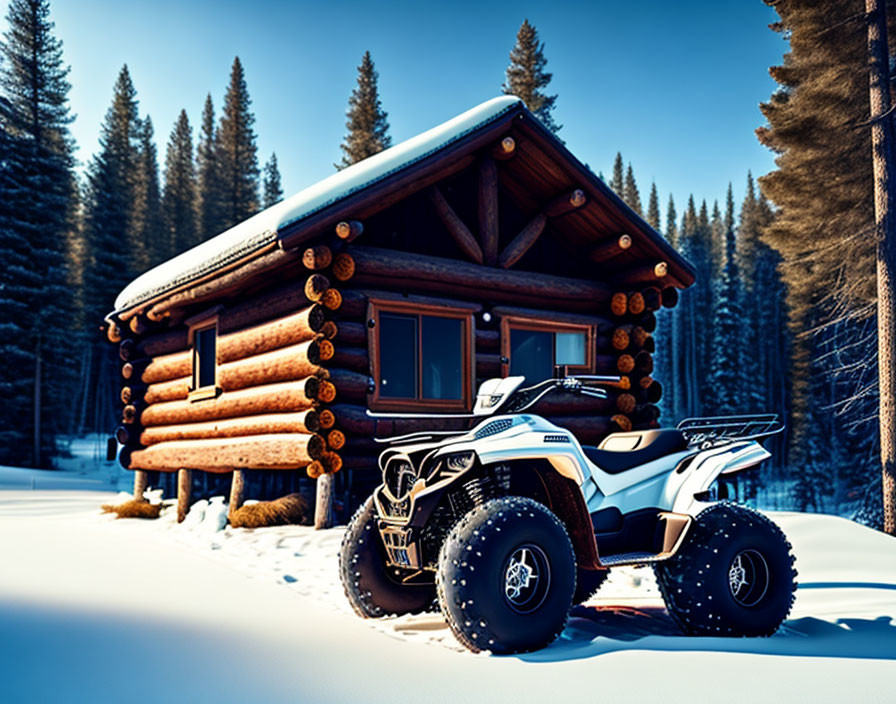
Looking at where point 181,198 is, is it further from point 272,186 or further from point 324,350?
point 324,350

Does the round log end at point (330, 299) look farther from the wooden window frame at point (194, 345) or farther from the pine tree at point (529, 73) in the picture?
the pine tree at point (529, 73)

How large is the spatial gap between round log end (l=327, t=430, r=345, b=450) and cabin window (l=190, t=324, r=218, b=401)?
4358 mm

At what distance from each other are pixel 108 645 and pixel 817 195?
17853mm

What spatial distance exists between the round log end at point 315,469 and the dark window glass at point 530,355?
5071 mm

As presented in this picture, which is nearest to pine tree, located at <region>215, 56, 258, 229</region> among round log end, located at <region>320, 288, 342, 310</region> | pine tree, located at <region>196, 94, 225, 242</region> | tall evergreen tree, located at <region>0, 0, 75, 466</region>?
pine tree, located at <region>196, 94, 225, 242</region>

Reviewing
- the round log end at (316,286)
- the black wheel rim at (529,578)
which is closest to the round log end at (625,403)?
the round log end at (316,286)

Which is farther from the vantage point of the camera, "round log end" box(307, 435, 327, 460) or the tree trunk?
the tree trunk

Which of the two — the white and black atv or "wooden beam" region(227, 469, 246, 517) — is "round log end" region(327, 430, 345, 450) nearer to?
"wooden beam" region(227, 469, 246, 517)

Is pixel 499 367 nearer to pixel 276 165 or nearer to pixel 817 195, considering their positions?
pixel 817 195

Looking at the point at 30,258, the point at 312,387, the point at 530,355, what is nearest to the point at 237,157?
the point at 30,258

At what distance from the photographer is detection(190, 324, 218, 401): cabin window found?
13734 millimetres

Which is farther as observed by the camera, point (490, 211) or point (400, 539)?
point (490, 211)

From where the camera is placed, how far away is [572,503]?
494cm

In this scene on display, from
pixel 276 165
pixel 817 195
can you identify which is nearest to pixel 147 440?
pixel 817 195
